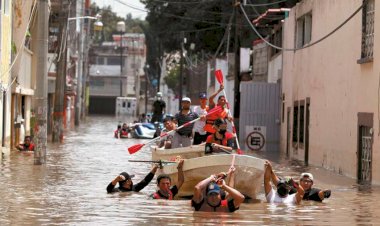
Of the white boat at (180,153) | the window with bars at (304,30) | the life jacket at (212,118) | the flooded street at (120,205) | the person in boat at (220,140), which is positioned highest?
the window with bars at (304,30)

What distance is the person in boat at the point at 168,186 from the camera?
19.0 meters

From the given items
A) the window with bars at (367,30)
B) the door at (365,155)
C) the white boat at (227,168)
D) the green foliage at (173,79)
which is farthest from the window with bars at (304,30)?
the green foliage at (173,79)

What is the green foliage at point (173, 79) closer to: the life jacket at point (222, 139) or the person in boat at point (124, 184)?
the person in boat at point (124, 184)

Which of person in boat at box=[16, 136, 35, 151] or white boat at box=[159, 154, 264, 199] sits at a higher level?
white boat at box=[159, 154, 264, 199]

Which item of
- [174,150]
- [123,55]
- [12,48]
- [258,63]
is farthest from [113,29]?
[174,150]

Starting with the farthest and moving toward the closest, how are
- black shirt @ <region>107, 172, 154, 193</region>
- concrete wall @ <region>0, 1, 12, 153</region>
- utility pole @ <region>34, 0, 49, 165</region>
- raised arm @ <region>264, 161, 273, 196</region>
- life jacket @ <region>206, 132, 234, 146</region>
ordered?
concrete wall @ <region>0, 1, 12, 153</region> < utility pole @ <region>34, 0, 49, 165</region> < black shirt @ <region>107, 172, 154, 193</region> < life jacket @ <region>206, 132, 234, 146</region> < raised arm @ <region>264, 161, 273, 196</region>

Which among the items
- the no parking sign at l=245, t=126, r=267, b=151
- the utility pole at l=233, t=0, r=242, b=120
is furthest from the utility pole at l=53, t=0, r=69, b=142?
the no parking sign at l=245, t=126, r=267, b=151

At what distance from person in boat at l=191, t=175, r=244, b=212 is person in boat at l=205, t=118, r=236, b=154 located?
2.46 metres

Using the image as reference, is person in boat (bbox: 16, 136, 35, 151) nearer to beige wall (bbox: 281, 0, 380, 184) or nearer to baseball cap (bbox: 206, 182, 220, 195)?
beige wall (bbox: 281, 0, 380, 184)

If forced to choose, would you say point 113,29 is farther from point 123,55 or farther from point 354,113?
point 354,113

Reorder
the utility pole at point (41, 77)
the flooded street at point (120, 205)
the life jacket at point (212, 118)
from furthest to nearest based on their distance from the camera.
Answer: the utility pole at point (41, 77) < the life jacket at point (212, 118) < the flooded street at point (120, 205)

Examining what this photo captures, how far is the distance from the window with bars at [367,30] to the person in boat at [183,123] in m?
4.89

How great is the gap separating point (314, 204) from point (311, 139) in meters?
15.3

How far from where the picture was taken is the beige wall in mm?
25859
